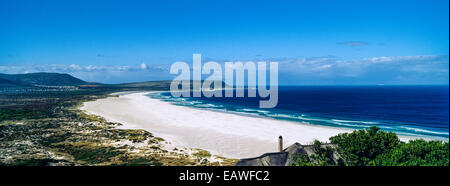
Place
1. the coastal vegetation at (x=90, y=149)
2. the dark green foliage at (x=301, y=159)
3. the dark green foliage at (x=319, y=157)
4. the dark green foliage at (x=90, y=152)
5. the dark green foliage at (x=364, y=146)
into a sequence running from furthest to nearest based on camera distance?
the dark green foliage at (x=90, y=152)
the coastal vegetation at (x=90, y=149)
the dark green foliage at (x=364, y=146)
the dark green foliage at (x=319, y=157)
the dark green foliage at (x=301, y=159)

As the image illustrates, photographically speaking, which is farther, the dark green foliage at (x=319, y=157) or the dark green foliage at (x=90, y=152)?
the dark green foliage at (x=90, y=152)

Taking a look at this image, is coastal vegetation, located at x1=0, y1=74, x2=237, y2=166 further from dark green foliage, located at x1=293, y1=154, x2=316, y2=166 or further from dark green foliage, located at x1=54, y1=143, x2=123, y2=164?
dark green foliage, located at x1=293, y1=154, x2=316, y2=166

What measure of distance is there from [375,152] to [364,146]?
Answer: 84 centimetres

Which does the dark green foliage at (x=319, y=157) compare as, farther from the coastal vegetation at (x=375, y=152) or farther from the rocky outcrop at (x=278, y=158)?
the rocky outcrop at (x=278, y=158)

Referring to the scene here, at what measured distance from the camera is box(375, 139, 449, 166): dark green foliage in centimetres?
990

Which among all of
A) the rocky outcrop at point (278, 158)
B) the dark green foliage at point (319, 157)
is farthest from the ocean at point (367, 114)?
the rocky outcrop at point (278, 158)

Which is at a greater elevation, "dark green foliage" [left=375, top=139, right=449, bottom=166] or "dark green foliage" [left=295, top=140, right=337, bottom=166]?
"dark green foliage" [left=375, top=139, right=449, bottom=166]

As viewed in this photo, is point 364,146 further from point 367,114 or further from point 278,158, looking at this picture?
point 367,114

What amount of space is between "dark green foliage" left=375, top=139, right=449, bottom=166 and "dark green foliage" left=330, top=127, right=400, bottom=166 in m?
0.99

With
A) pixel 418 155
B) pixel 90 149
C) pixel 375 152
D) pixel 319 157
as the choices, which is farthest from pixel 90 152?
pixel 418 155

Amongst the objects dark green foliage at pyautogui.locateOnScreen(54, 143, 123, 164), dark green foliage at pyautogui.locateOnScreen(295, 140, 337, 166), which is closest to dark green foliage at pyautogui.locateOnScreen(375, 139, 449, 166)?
dark green foliage at pyautogui.locateOnScreen(295, 140, 337, 166)

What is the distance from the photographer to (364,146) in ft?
40.0

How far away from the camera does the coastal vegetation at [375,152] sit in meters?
10.2
